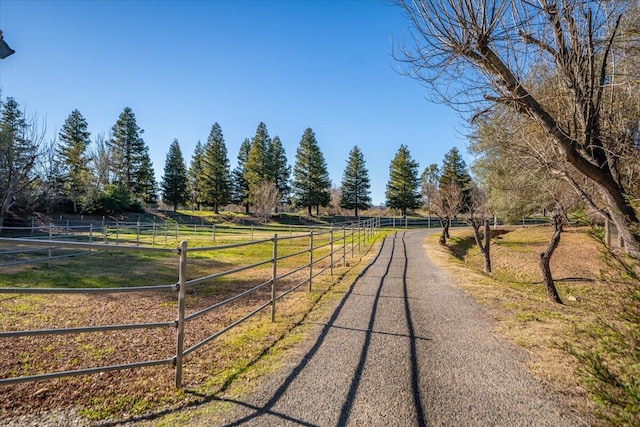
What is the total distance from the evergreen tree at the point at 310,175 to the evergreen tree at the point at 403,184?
32.8 feet

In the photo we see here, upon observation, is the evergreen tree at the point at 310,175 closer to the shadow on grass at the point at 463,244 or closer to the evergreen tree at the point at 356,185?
the evergreen tree at the point at 356,185

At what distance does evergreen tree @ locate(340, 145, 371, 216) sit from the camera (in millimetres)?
49969

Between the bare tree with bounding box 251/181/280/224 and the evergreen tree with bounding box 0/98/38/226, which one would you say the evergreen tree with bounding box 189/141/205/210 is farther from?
the evergreen tree with bounding box 0/98/38/226

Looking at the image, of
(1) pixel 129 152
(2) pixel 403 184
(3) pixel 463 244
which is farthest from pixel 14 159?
(2) pixel 403 184

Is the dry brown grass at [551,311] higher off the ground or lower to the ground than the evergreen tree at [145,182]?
lower

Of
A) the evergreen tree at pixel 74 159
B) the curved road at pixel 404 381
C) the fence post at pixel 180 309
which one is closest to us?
the curved road at pixel 404 381

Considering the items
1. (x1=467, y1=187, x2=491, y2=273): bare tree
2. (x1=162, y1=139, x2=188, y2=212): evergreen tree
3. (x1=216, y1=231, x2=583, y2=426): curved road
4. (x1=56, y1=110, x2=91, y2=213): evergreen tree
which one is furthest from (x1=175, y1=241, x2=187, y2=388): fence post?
(x1=162, y1=139, x2=188, y2=212): evergreen tree

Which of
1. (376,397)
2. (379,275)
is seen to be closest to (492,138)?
(376,397)

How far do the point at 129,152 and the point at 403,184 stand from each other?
3837cm

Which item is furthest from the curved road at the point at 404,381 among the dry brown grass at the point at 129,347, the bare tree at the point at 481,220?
the bare tree at the point at 481,220

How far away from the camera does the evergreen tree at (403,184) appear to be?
48.0 m

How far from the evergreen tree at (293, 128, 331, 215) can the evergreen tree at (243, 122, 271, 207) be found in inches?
186

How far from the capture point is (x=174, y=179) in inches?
1797

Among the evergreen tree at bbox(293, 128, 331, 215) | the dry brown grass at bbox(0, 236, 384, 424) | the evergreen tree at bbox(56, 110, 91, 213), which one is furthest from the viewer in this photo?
the evergreen tree at bbox(293, 128, 331, 215)
